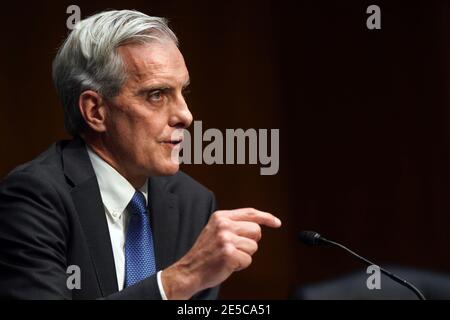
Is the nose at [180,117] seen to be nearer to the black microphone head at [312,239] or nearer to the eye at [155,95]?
the eye at [155,95]

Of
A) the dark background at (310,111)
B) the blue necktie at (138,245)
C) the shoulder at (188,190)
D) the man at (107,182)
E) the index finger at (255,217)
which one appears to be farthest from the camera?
the dark background at (310,111)

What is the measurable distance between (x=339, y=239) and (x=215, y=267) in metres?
0.62

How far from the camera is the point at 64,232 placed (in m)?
1.48

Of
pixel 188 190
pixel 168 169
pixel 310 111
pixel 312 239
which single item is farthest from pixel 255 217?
pixel 310 111

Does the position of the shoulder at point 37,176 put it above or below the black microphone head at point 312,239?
above

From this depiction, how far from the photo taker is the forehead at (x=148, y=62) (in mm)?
1579

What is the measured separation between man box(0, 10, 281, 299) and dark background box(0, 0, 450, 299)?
0.68ft

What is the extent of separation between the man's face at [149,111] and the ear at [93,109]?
0.02 meters

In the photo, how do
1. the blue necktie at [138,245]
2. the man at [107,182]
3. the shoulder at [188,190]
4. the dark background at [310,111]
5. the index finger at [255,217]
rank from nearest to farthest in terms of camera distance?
the index finger at [255,217] < the man at [107,182] < the blue necktie at [138,245] < the shoulder at [188,190] < the dark background at [310,111]

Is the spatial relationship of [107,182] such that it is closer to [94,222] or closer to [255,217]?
[94,222]

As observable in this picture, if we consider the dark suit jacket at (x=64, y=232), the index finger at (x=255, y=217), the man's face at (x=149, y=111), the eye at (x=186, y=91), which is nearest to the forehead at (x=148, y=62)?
the man's face at (x=149, y=111)

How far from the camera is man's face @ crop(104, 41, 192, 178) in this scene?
158 centimetres

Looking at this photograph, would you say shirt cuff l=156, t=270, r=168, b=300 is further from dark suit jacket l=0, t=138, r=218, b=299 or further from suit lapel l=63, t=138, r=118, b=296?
suit lapel l=63, t=138, r=118, b=296
